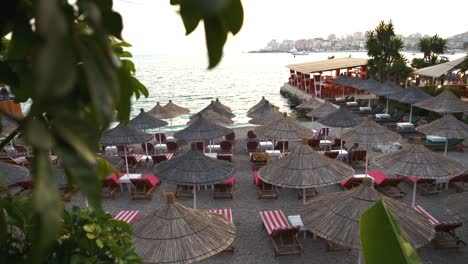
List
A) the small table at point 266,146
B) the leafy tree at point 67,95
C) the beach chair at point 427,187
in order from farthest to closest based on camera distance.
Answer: the small table at point 266,146 < the beach chair at point 427,187 < the leafy tree at point 67,95

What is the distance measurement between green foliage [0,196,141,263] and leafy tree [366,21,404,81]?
36.2 m

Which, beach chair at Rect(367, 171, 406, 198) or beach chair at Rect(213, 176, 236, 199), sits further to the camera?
beach chair at Rect(213, 176, 236, 199)

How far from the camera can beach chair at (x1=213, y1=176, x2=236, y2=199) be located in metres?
11.8

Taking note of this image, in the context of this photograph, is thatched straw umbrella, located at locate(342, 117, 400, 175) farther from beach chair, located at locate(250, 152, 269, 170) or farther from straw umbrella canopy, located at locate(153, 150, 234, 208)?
straw umbrella canopy, located at locate(153, 150, 234, 208)

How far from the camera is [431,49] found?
3859 cm

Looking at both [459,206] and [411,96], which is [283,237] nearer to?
[459,206]

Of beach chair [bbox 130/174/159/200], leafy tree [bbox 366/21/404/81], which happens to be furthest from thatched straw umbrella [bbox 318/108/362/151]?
leafy tree [bbox 366/21/404/81]

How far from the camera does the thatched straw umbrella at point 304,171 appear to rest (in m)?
8.95

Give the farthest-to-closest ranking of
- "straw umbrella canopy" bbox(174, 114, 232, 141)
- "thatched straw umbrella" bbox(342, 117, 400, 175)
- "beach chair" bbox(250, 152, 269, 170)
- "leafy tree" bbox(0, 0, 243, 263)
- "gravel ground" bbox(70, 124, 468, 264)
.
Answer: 1. "beach chair" bbox(250, 152, 269, 170)
2. "straw umbrella canopy" bbox(174, 114, 232, 141)
3. "thatched straw umbrella" bbox(342, 117, 400, 175)
4. "gravel ground" bbox(70, 124, 468, 264)
5. "leafy tree" bbox(0, 0, 243, 263)

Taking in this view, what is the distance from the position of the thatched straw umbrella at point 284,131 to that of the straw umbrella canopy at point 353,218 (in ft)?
22.0

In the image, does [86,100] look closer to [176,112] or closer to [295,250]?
[295,250]

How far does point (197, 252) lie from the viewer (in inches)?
242

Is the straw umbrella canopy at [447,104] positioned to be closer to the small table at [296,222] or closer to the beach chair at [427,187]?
the beach chair at [427,187]

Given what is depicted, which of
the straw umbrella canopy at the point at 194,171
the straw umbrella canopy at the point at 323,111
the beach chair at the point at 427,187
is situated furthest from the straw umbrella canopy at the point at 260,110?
the straw umbrella canopy at the point at 194,171
